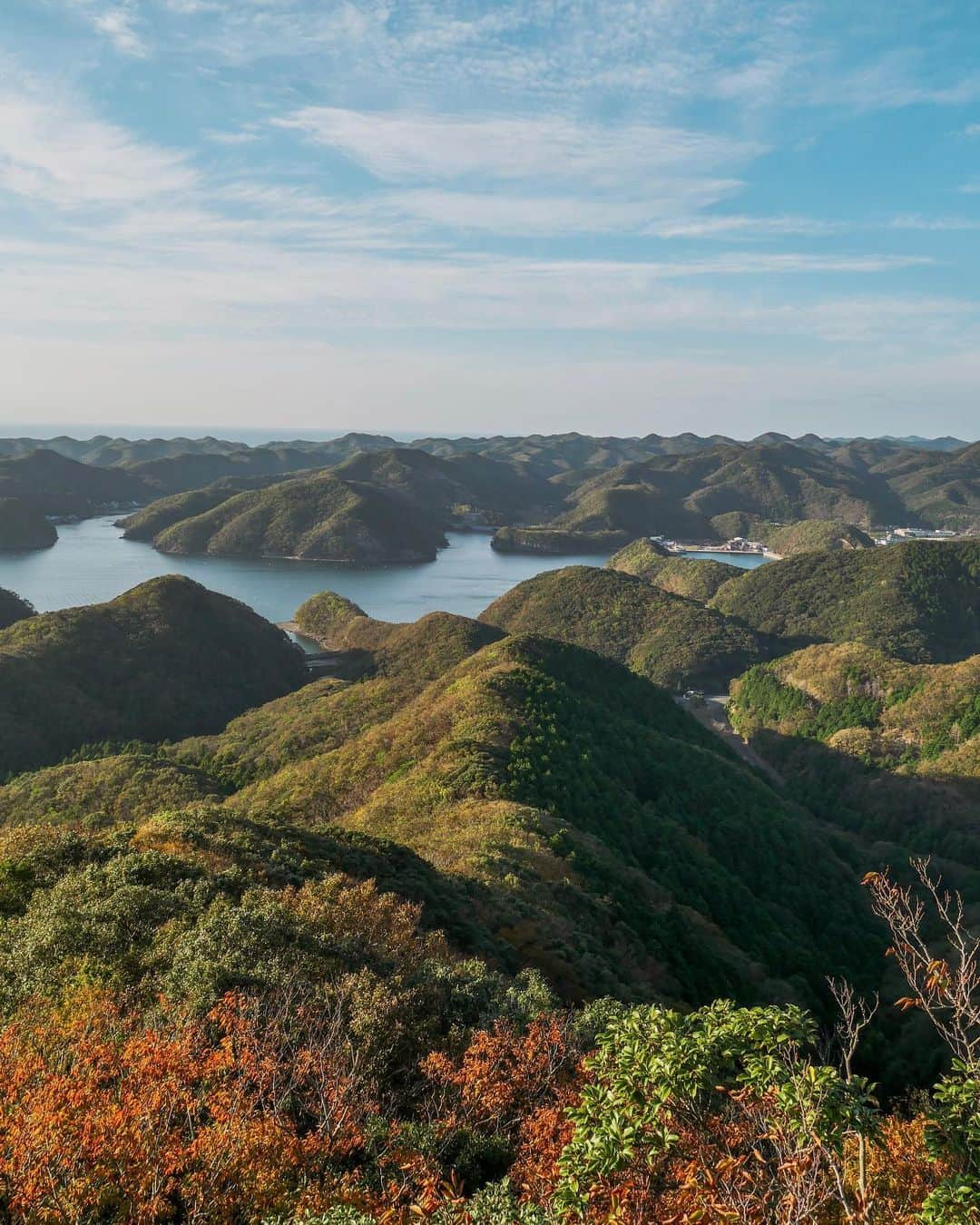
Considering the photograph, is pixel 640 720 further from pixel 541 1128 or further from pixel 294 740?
pixel 541 1128

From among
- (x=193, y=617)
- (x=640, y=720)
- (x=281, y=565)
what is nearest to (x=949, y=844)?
(x=640, y=720)

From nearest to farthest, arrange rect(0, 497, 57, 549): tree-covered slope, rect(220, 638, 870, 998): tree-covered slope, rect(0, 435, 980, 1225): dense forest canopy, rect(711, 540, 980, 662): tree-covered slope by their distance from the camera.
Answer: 1. rect(0, 435, 980, 1225): dense forest canopy
2. rect(220, 638, 870, 998): tree-covered slope
3. rect(711, 540, 980, 662): tree-covered slope
4. rect(0, 497, 57, 549): tree-covered slope

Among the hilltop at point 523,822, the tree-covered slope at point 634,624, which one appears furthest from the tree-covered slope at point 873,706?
the hilltop at point 523,822

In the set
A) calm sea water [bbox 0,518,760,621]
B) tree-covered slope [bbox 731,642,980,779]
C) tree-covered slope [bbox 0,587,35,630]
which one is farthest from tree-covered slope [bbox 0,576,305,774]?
tree-covered slope [bbox 731,642,980,779]

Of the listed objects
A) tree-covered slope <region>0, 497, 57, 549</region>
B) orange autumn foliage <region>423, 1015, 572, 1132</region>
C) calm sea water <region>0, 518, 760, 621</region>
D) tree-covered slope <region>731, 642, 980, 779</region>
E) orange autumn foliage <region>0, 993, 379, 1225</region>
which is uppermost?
tree-covered slope <region>0, 497, 57, 549</region>

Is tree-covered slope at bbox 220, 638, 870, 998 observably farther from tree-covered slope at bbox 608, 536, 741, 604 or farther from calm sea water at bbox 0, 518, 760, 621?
calm sea water at bbox 0, 518, 760, 621

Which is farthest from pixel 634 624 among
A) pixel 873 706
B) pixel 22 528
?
pixel 22 528

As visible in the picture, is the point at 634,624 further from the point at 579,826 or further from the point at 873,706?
the point at 579,826
